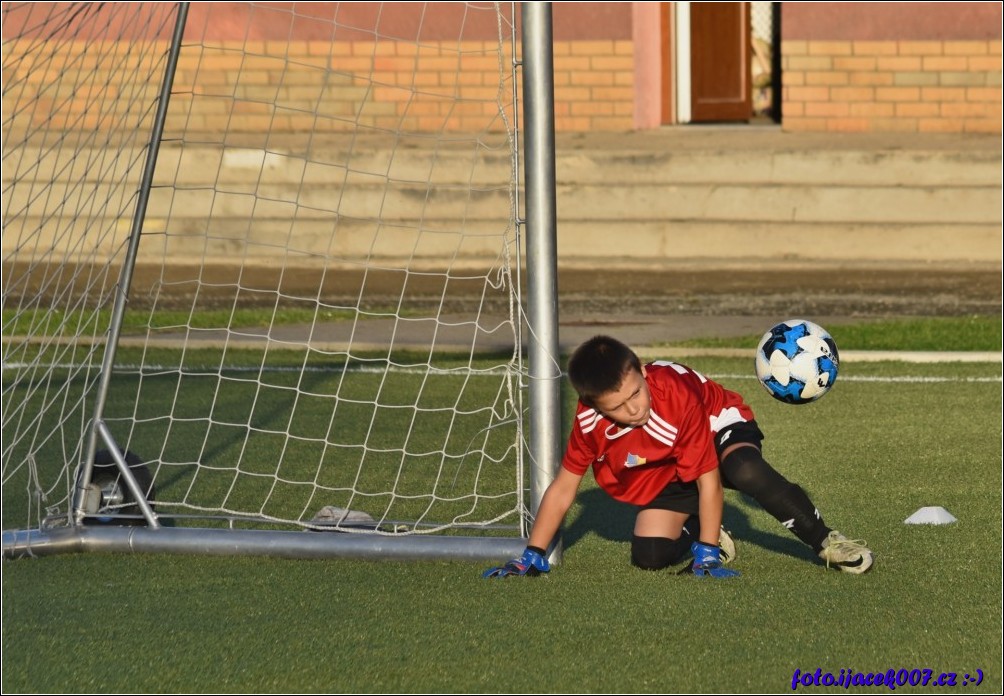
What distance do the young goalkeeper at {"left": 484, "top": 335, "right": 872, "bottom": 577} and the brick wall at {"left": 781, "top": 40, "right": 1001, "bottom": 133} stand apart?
1165 centimetres

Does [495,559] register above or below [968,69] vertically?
below

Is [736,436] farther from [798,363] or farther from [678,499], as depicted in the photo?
[798,363]

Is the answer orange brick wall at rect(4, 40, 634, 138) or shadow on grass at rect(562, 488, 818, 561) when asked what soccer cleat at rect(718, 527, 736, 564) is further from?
orange brick wall at rect(4, 40, 634, 138)

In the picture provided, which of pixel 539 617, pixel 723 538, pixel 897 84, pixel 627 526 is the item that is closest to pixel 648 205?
pixel 897 84

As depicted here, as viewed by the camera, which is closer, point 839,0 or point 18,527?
point 18,527

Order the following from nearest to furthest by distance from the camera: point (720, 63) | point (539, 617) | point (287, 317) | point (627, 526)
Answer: point (539, 617), point (627, 526), point (287, 317), point (720, 63)

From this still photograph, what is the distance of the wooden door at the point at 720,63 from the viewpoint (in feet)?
57.1

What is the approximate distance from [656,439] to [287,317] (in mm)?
6764

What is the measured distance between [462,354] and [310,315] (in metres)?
2.17

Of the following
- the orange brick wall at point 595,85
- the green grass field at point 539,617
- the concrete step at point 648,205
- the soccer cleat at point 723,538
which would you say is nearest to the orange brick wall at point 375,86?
the orange brick wall at point 595,85

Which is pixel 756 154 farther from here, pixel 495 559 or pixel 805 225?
pixel 495 559

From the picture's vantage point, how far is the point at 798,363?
493 centimetres

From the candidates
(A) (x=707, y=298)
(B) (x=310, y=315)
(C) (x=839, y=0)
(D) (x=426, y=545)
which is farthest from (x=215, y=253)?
(D) (x=426, y=545)

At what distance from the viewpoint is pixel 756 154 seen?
1450cm
